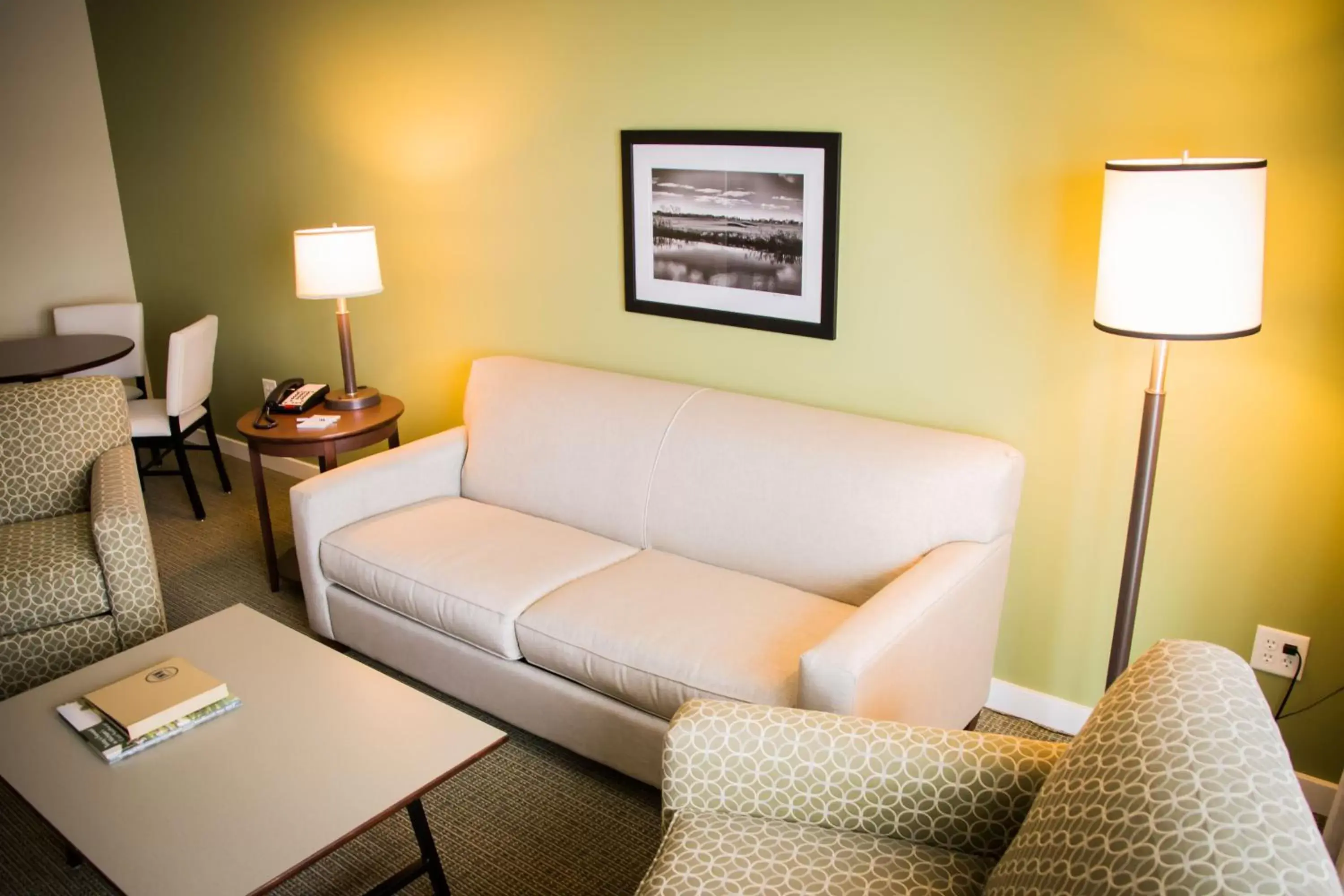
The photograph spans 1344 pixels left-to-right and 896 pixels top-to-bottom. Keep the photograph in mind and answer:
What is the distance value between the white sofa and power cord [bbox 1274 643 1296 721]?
62 centimetres

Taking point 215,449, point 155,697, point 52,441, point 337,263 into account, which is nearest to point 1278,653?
point 155,697

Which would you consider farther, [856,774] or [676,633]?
[676,633]

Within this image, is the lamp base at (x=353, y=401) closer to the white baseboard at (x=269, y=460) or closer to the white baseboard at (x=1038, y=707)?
the white baseboard at (x=269, y=460)

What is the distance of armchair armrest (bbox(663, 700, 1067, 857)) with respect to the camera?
152 centimetres

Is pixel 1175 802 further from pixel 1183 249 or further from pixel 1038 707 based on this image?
pixel 1038 707

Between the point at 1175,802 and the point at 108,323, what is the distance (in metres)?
4.68

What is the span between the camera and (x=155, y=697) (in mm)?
2023

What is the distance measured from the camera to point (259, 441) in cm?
322

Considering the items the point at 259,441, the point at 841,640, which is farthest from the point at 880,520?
the point at 259,441

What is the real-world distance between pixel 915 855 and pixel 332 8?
3.45 meters

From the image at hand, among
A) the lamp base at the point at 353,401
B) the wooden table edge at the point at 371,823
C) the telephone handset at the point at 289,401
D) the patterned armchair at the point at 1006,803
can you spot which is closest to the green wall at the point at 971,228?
the lamp base at the point at 353,401

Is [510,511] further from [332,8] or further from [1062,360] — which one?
[332,8]

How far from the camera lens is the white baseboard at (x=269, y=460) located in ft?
14.6

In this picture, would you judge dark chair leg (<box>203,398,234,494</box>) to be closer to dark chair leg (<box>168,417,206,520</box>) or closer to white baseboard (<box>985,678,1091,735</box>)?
dark chair leg (<box>168,417,206,520</box>)
